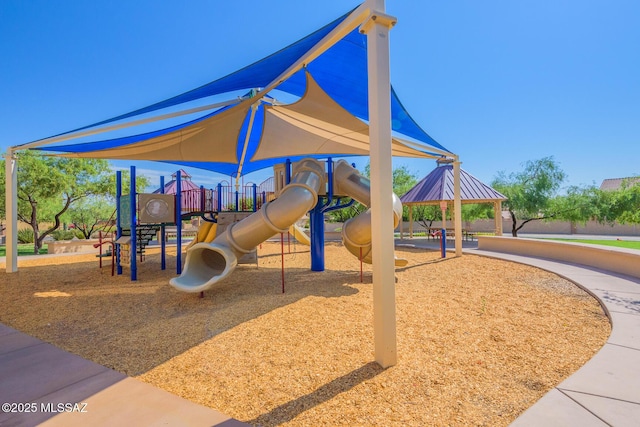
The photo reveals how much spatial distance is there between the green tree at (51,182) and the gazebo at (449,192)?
1908 cm

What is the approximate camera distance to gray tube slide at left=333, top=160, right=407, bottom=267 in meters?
7.51

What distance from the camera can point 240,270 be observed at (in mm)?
10234

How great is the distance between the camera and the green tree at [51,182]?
16.5 metres

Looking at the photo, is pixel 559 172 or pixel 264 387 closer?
pixel 264 387

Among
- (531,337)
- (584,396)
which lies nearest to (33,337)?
(584,396)

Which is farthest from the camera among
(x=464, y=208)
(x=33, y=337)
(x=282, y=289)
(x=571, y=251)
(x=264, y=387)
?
(x=464, y=208)

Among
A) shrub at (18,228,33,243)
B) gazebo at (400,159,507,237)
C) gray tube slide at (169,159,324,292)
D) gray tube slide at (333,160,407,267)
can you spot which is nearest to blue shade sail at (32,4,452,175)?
gray tube slide at (333,160,407,267)

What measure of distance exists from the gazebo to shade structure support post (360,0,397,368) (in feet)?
44.6

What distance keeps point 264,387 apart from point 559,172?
23.3 meters

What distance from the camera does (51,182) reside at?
16828 millimetres

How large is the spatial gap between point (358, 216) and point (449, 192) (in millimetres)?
11907

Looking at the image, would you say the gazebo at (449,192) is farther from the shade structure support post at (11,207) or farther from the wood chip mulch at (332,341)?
the shade structure support post at (11,207)

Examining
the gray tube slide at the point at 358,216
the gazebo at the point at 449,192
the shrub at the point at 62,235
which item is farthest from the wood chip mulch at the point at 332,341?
the shrub at the point at 62,235

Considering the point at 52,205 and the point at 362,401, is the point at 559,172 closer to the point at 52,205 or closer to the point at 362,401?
the point at 362,401
